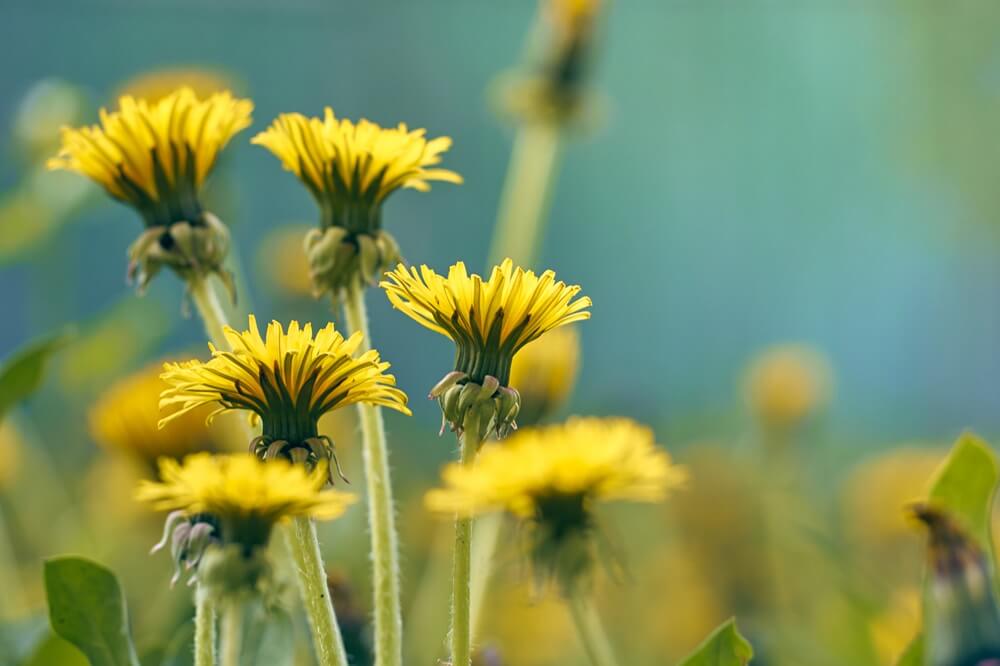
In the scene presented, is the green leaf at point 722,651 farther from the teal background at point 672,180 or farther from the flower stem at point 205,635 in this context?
the teal background at point 672,180

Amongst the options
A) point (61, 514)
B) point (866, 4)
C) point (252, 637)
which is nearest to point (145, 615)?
point (61, 514)

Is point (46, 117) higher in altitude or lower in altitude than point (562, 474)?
higher

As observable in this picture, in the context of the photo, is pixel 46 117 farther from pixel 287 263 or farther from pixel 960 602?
pixel 960 602

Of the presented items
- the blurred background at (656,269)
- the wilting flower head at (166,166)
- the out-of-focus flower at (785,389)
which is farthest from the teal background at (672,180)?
the wilting flower head at (166,166)

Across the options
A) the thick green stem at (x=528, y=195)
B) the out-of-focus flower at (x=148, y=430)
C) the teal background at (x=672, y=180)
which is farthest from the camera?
the teal background at (x=672, y=180)

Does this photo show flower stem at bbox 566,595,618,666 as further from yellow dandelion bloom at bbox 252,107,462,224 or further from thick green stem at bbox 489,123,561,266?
thick green stem at bbox 489,123,561,266

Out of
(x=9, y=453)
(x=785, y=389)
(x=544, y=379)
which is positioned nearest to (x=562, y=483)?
(x=544, y=379)

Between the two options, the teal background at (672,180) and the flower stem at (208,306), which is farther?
the teal background at (672,180)

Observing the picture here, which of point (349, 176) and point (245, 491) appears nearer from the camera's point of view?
point (245, 491)
